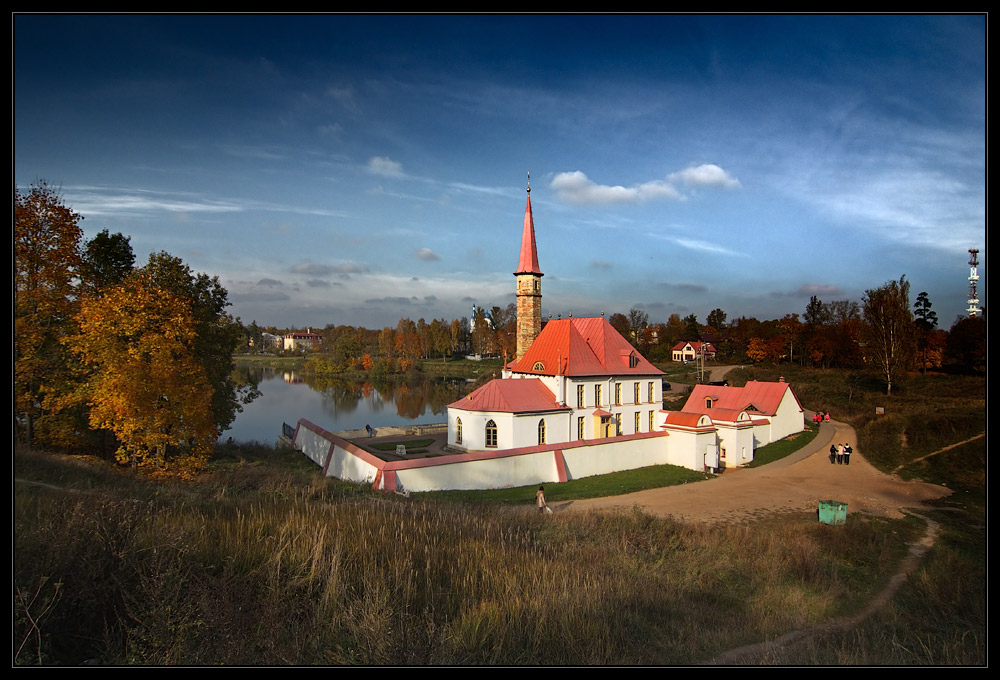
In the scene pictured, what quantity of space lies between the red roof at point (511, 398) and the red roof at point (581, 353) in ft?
4.23

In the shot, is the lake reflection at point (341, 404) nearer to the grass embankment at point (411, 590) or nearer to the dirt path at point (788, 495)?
the dirt path at point (788, 495)

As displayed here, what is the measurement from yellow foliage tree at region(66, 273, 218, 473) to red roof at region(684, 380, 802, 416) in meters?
23.2

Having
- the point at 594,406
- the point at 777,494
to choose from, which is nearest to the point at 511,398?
the point at 594,406

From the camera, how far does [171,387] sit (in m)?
11.4

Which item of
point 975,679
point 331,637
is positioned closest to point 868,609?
point 975,679

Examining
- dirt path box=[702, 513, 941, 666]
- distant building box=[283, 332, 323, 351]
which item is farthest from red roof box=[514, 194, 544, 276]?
distant building box=[283, 332, 323, 351]

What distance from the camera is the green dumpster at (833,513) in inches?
485

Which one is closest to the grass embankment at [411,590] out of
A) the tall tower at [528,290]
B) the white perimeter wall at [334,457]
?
the white perimeter wall at [334,457]

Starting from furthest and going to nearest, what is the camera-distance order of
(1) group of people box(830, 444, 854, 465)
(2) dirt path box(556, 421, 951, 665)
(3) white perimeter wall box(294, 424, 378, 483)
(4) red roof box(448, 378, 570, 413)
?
(4) red roof box(448, 378, 570, 413)
(1) group of people box(830, 444, 854, 465)
(3) white perimeter wall box(294, 424, 378, 483)
(2) dirt path box(556, 421, 951, 665)

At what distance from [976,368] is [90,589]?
5588 millimetres

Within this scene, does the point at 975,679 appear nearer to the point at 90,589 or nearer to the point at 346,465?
the point at 90,589

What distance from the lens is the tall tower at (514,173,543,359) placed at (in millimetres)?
28938

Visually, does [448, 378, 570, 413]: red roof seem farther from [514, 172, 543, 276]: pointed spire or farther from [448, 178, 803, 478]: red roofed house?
[514, 172, 543, 276]: pointed spire

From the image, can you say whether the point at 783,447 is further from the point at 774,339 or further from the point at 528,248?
the point at 774,339
